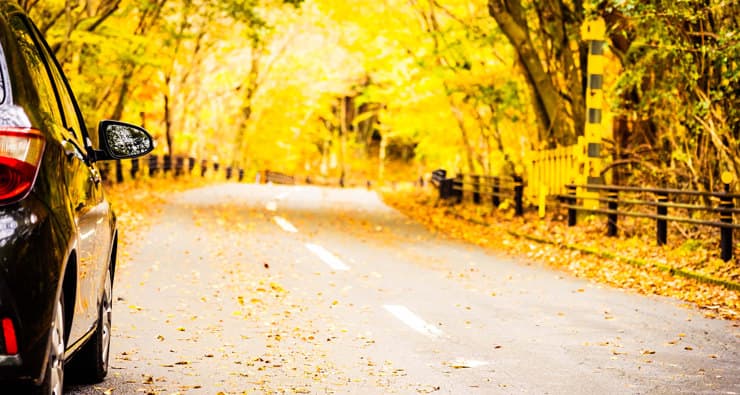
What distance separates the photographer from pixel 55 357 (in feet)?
12.8

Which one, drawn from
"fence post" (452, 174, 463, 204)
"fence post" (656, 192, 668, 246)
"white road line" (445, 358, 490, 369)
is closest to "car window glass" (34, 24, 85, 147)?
"white road line" (445, 358, 490, 369)

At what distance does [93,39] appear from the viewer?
25031mm

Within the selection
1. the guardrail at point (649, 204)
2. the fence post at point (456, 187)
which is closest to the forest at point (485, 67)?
the guardrail at point (649, 204)

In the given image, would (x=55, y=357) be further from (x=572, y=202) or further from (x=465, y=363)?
(x=572, y=202)

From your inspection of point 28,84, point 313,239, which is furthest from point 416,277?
point 28,84

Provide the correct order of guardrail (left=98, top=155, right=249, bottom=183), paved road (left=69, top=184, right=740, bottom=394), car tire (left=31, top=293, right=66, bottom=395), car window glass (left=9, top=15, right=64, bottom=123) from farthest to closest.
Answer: guardrail (left=98, top=155, right=249, bottom=183), paved road (left=69, top=184, right=740, bottom=394), car window glass (left=9, top=15, right=64, bottom=123), car tire (left=31, top=293, right=66, bottom=395)

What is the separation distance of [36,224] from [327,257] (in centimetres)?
1249

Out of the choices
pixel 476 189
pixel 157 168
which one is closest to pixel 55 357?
pixel 476 189

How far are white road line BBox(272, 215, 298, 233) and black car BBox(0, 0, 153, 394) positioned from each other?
52.9 feet

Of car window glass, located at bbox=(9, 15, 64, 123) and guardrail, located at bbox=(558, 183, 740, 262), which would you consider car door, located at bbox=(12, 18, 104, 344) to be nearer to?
car window glass, located at bbox=(9, 15, 64, 123)

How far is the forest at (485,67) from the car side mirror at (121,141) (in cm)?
1080

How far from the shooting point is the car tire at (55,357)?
3.57 metres

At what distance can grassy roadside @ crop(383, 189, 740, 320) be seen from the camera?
12.8 m

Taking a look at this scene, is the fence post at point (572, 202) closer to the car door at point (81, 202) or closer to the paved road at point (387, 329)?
the paved road at point (387, 329)
